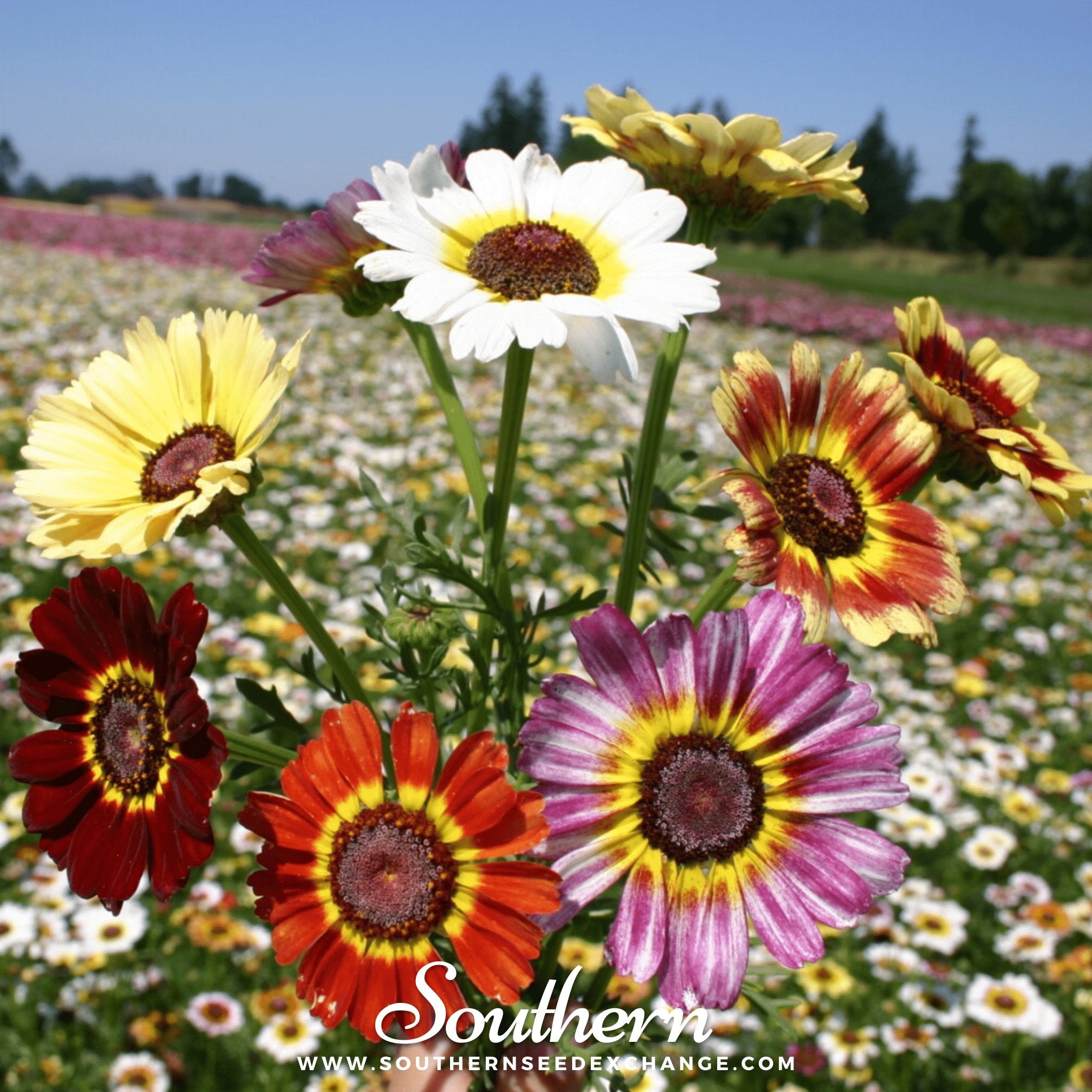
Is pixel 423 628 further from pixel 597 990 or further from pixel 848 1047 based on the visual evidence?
pixel 848 1047

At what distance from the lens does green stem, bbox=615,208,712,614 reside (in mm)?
714

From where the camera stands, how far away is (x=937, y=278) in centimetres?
2408

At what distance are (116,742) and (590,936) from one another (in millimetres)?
420

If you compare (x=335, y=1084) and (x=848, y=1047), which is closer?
(x=335, y=1084)

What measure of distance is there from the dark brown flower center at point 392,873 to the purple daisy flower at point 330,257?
1.30 ft

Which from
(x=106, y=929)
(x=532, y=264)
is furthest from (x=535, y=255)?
(x=106, y=929)

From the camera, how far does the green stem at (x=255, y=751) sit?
2.08ft

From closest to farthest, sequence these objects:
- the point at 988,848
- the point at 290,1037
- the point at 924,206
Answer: the point at 290,1037
the point at 988,848
the point at 924,206

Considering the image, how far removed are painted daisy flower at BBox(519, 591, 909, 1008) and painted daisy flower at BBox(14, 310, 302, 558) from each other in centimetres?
25

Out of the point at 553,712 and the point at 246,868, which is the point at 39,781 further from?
the point at 246,868

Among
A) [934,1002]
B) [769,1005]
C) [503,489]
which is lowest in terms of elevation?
[934,1002]

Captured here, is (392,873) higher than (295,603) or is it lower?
lower

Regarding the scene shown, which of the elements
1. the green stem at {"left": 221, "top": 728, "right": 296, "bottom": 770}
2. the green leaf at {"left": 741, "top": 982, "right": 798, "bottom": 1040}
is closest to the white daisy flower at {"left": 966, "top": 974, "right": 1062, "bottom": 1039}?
the green leaf at {"left": 741, "top": 982, "right": 798, "bottom": 1040}

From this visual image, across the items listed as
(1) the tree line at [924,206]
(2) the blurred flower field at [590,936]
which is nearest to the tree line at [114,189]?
(1) the tree line at [924,206]
